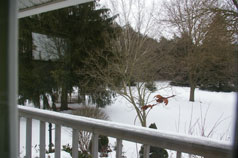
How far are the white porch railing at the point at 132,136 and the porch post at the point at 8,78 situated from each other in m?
0.46

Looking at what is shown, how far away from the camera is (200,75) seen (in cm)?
489

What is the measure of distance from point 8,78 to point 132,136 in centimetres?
64

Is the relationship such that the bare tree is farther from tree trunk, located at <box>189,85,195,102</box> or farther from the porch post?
the porch post

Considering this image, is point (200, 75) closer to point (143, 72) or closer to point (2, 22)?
point (143, 72)

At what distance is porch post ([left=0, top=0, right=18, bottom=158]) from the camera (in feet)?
1.71

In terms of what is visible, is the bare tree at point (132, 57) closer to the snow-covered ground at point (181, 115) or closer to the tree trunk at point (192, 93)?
the snow-covered ground at point (181, 115)

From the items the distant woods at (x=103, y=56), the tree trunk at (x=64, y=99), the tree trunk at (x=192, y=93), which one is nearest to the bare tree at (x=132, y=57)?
the distant woods at (x=103, y=56)

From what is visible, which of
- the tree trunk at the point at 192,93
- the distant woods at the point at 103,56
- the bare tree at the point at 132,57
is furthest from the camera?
the bare tree at the point at 132,57

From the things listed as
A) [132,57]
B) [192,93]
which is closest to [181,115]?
[192,93]

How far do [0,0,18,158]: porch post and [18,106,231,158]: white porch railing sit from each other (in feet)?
1.52

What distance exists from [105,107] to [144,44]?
304cm

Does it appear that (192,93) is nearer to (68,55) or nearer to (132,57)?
(132,57)

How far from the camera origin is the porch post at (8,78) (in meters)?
0.52

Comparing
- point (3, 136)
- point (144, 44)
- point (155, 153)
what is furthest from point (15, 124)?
point (144, 44)
